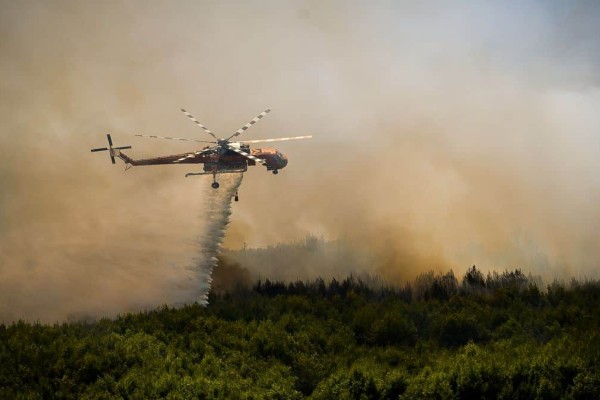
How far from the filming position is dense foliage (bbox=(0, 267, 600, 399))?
8625 centimetres

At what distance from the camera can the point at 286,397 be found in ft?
299

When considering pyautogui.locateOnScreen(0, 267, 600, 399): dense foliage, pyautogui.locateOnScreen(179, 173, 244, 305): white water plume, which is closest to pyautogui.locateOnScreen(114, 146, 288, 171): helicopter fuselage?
pyautogui.locateOnScreen(179, 173, 244, 305): white water plume

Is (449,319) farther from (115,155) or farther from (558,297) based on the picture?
(115,155)

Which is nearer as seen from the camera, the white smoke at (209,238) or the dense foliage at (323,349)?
the dense foliage at (323,349)

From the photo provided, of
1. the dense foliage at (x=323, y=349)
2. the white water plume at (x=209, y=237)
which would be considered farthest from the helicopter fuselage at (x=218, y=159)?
the dense foliage at (x=323, y=349)

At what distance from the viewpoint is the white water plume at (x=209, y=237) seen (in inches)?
4574

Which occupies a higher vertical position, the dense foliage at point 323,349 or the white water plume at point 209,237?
the white water plume at point 209,237

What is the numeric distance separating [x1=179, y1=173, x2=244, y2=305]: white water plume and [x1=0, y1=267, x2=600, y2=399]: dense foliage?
283cm

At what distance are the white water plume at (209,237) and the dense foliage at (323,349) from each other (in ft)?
9.29

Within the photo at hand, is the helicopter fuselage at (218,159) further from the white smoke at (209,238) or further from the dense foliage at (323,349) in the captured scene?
the dense foliage at (323,349)

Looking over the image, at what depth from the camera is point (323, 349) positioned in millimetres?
111312

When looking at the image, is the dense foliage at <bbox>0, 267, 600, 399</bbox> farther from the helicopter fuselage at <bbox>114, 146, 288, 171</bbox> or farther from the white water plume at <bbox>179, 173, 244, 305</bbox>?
the helicopter fuselage at <bbox>114, 146, 288, 171</bbox>

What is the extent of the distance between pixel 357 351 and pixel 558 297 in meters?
46.2

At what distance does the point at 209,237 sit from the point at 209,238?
18cm
